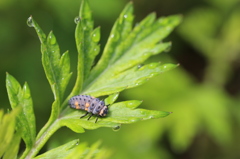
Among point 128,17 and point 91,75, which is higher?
point 128,17

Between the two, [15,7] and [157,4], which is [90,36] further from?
[157,4]

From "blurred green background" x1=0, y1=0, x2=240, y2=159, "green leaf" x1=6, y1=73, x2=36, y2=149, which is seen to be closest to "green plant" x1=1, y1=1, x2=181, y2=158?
"green leaf" x1=6, y1=73, x2=36, y2=149

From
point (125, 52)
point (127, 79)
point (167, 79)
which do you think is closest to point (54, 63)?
point (127, 79)

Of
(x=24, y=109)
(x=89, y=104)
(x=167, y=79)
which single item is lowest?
(x=167, y=79)

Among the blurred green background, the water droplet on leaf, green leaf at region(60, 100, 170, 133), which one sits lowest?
the blurred green background

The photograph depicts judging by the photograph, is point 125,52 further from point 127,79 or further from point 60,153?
point 60,153

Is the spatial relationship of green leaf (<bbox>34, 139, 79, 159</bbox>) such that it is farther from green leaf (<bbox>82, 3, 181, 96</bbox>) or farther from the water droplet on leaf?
the water droplet on leaf
